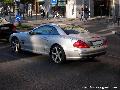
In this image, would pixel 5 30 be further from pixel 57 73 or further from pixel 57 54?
pixel 57 73

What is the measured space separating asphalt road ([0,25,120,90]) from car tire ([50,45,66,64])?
224 mm

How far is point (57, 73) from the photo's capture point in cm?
1023

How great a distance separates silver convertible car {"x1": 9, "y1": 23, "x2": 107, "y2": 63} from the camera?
11.4m

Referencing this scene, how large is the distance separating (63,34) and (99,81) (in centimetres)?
332

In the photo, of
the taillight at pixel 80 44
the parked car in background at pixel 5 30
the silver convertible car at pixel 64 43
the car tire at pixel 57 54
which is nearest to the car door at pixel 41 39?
the silver convertible car at pixel 64 43

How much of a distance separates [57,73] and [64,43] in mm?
1709

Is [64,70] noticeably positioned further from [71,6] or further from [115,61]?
[71,6]

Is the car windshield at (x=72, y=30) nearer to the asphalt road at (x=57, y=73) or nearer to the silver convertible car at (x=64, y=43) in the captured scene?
the silver convertible car at (x=64, y=43)

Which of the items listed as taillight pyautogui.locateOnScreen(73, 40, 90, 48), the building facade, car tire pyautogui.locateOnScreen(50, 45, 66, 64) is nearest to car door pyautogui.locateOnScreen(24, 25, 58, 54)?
car tire pyautogui.locateOnScreen(50, 45, 66, 64)

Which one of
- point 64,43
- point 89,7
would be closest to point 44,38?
point 64,43

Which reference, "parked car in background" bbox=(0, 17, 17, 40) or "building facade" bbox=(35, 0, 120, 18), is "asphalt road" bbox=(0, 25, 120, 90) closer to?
"parked car in background" bbox=(0, 17, 17, 40)

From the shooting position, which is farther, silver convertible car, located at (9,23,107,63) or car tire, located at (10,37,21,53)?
car tire, located at (10,37,21,53)

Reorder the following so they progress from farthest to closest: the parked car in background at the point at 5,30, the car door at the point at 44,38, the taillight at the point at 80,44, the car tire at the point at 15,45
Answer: the parked car in background at the point at 5,30, the car tire at the point at 15,45, the car door at the point at 44,38, the taillight at the point at 80,44

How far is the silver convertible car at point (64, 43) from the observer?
11391 mm
